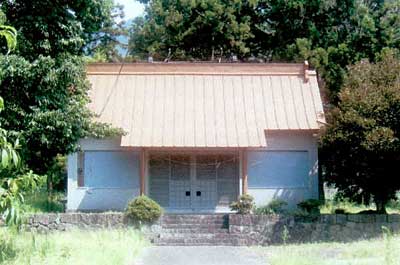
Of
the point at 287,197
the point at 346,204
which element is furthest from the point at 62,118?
the point at 346,204

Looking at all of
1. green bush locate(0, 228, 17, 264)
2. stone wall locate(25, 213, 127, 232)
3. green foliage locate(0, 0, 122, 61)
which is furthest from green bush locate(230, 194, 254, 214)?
green bush locate(0, 228, 17, 264)

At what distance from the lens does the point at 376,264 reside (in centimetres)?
1272

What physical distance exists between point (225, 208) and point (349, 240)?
6579 mm

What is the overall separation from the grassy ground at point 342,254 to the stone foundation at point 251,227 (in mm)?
1610

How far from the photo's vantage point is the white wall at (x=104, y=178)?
80.7 feet

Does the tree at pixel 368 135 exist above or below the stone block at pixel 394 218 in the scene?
above

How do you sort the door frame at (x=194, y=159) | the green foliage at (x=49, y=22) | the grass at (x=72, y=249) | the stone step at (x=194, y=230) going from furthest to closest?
the door frame at (x=194, y=159) < the stone step at (x=194, y=230) < the green foliage at (x=49, y=22) < the grass at (x=72, y=249)

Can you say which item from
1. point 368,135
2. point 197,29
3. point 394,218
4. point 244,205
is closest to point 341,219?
point 394,218

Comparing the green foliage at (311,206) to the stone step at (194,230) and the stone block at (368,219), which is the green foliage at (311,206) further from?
the stone step at (194,230)

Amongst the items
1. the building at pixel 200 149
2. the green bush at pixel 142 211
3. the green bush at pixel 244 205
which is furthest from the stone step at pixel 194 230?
the building at pixel 200 149

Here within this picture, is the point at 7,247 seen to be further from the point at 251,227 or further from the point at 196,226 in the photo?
the point at 251,227

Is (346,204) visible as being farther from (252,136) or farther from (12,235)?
(12,235)

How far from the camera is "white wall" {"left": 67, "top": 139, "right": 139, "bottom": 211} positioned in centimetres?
2461

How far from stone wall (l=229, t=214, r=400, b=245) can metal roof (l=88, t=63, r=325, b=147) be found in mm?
3290
